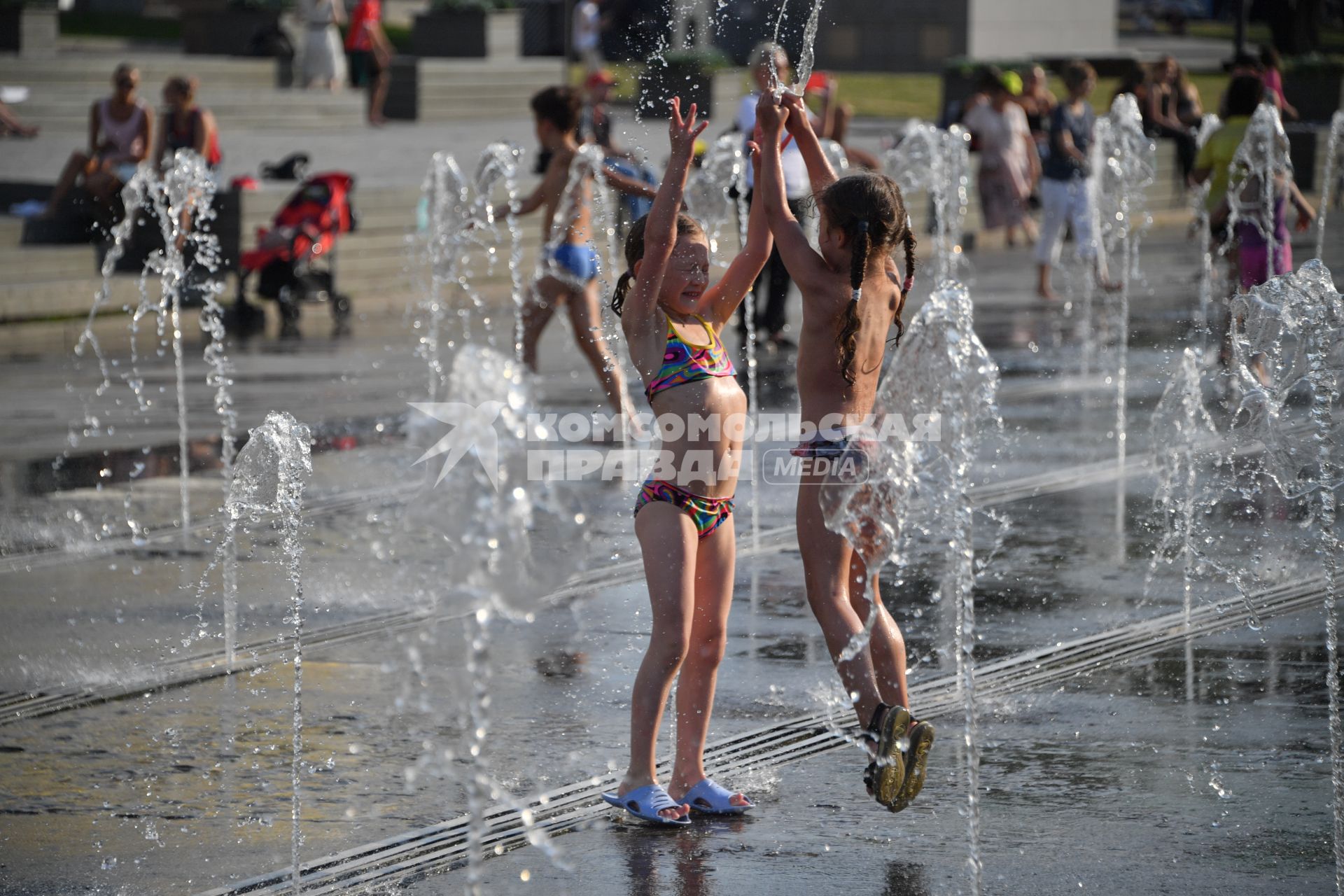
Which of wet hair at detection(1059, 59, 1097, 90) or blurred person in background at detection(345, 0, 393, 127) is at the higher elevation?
blurred person in background at detection(345, 0, 393, 127)

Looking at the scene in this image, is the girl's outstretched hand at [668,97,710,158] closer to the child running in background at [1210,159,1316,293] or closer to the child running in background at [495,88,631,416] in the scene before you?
the child running in background at [495,88,631,416]

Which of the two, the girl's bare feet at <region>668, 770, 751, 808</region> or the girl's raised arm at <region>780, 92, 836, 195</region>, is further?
the girl's raised arm at <region>780, 92, 836, 195</region>

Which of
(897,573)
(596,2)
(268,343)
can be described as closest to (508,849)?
(897,573)

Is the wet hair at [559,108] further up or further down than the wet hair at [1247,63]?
further down

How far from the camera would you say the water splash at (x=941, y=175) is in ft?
61.7

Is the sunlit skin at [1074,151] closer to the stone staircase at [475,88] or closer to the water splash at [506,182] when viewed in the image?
the water splash at [506,182]

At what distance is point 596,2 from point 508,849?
25377mm

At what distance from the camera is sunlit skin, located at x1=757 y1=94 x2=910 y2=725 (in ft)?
16.4

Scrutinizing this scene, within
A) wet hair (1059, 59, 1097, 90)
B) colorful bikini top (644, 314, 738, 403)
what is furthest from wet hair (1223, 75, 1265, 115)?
colorful bikini top (644, 314, 738, 403)

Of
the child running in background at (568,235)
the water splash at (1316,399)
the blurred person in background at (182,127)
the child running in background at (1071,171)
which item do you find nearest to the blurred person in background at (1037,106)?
the child running in background at (1071,171)

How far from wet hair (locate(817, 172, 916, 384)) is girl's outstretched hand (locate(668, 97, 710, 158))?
1.33 ft

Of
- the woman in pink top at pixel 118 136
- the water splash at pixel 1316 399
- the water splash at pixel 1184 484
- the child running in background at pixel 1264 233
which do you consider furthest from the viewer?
the woman in pink top at pixel 118 136

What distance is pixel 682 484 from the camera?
4.79 meters

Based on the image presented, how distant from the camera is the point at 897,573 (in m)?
7.60
